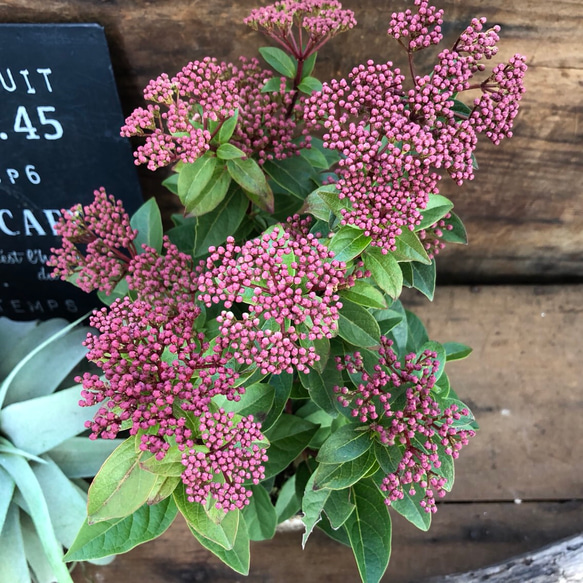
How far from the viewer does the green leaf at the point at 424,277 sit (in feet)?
2.20

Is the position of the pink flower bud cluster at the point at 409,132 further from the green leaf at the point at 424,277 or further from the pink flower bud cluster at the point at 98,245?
the pink flower bud cluster at the point at 98,245

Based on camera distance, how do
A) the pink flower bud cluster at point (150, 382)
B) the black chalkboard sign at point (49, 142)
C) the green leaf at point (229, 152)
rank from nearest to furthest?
the pink flower bud cluster at point (150, 382) < the green leaf at point (229, 152) < the black chalkboard sign at point (49, 142)

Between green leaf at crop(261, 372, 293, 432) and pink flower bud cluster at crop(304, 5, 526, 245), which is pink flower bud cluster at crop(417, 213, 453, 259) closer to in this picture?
pink flower bud cluster at crop(304, 5, 526, 245)

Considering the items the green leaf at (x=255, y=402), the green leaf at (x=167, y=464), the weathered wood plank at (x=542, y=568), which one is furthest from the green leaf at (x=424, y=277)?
the weathered wood plank at (x=542, y=568)

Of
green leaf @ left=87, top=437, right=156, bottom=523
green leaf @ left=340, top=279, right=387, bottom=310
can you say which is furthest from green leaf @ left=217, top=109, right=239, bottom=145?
green leaf @ left=87, top=437, right=156, bottom=523

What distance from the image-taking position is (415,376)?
63 cm

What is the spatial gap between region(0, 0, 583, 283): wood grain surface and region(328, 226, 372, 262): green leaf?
429 millimetres

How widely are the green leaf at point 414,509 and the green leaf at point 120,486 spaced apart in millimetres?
280

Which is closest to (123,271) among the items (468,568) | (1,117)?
(1,117)

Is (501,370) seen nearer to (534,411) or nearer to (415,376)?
(534,411)

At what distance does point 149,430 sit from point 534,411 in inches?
32.8

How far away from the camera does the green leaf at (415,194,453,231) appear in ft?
2.03

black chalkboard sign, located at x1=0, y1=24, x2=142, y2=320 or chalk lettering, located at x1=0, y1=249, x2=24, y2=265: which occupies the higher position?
black chalkboard sign, located at x1=0, y1=24, x2=142, y2=320

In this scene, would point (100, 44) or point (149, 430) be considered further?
point (100, 44)
